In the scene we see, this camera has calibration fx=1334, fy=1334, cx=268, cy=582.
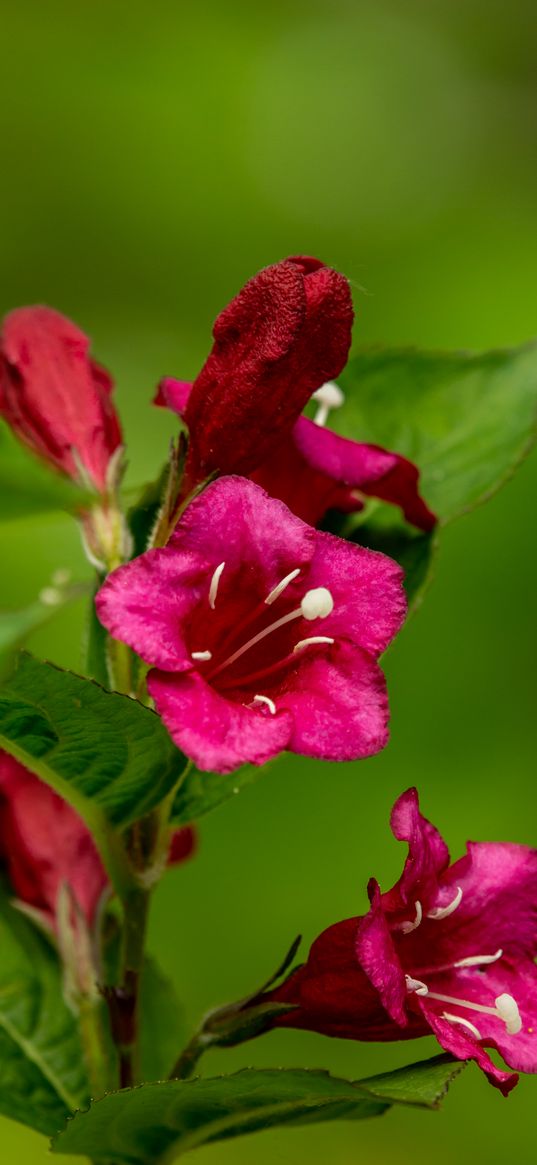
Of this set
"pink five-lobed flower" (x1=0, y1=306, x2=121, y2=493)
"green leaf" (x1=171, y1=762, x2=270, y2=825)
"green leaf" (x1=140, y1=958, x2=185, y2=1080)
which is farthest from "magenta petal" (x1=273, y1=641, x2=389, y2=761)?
"green leaf" (x1=140, y1=958, x2=185, y2=1080)

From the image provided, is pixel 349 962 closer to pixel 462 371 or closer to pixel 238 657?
pixel 238 657

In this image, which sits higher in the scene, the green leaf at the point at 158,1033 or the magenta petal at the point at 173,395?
the magenta petal at the point at 173,395

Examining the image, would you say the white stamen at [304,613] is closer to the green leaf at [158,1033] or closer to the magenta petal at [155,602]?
the magenta petal at [155,602]

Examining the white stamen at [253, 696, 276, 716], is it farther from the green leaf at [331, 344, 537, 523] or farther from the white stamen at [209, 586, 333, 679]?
the green leaf at [331, 344, 537, 523]

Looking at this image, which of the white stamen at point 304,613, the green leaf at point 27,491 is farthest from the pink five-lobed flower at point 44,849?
the green leaf at point 27,491

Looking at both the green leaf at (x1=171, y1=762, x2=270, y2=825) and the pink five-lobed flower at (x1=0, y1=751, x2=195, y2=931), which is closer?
the green leaf at (x1=171, y1=762, x2=270, y2=825)

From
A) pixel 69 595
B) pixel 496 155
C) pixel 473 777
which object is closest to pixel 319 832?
pixel 473 777
